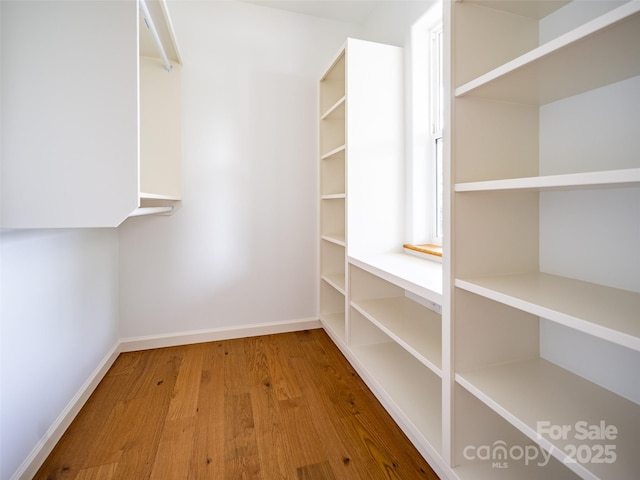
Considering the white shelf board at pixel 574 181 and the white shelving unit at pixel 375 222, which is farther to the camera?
the white shelving unit at pixel 375 222

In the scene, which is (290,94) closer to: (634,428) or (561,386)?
(561,386)

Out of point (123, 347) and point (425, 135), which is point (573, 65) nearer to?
point (425, 135)

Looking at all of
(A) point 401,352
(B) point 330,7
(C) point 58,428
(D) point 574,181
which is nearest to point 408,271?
(A) point 401,352

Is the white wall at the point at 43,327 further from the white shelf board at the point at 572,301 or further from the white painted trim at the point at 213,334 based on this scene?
the white shelf board at the point at 572,301

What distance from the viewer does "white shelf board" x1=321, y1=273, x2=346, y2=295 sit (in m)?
2.29

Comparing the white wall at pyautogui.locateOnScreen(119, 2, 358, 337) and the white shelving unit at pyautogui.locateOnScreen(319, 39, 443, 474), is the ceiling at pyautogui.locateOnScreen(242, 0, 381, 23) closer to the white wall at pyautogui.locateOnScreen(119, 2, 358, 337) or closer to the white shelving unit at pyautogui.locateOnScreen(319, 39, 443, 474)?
the white wall at pyautogui.locateOnScreen(119, 2, 358, 337)

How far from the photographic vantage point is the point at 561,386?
103 centimetres

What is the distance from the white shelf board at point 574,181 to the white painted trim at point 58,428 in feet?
6.43

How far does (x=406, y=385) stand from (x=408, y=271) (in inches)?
23.8

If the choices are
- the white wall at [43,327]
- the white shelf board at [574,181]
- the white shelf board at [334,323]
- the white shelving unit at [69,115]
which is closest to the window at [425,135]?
the white shelf board at [334,323]

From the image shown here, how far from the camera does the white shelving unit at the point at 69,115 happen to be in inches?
40.5

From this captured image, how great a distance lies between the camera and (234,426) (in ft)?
4.97

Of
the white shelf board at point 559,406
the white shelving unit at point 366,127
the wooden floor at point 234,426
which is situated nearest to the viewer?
the white shelf board at point 559,406

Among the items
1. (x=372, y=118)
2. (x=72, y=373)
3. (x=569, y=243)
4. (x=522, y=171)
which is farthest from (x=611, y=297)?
(x=72, y=373)
